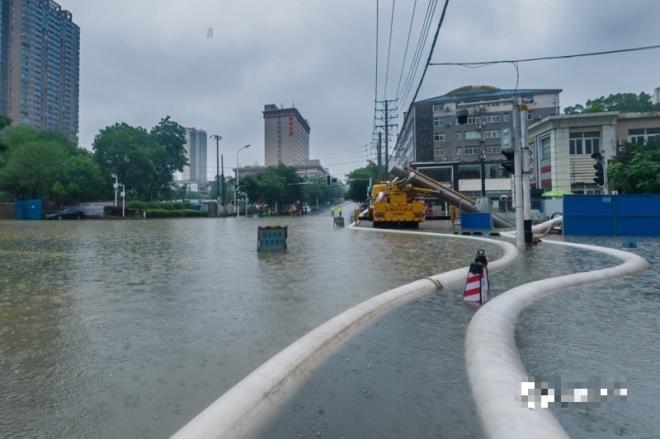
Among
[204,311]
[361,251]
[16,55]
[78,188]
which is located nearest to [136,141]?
[78,188]

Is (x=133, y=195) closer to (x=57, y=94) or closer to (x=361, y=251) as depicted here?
(x=57, y=94)

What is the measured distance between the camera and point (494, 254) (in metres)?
12.8

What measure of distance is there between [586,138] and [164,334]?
142 ft

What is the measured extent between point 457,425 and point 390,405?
51 centimetres

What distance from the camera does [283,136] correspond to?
159 metres

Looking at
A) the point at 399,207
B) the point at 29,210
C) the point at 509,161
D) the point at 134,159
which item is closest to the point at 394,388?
the point at 509,161

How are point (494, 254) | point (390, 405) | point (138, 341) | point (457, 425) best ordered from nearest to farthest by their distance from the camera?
point (457, 425) → point (390, 405) → point (138, 341) → point (494, 254)

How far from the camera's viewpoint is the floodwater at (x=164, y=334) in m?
3.19

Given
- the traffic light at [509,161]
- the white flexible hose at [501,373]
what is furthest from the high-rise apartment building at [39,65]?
the white flexible hose at [501,373]

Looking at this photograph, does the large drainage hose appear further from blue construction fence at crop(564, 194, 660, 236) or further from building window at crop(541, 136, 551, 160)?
building window at crop(541, 136, 551, 160)

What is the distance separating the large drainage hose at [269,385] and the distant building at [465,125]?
61.6m

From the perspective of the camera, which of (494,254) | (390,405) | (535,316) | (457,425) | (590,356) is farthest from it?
(494,254)

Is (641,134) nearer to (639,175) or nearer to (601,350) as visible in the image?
(639,175)

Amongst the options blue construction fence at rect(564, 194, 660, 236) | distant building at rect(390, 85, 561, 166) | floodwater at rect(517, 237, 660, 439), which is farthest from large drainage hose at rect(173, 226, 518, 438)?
distant building at rect(390, 85, 561, 166)
